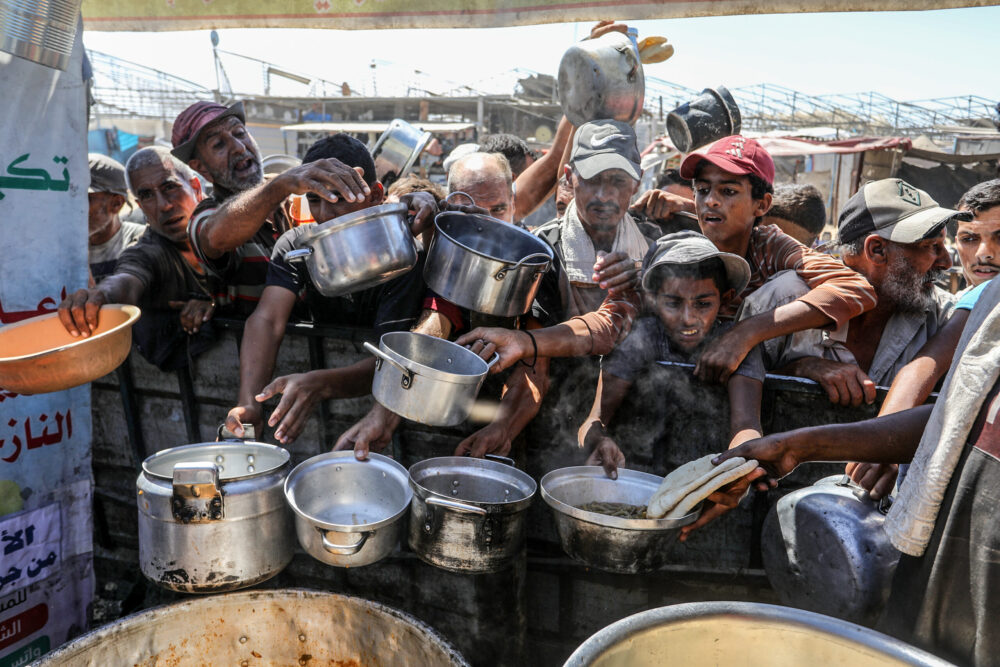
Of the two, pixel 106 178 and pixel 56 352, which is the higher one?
pixel 106 178

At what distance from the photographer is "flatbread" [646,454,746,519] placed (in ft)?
5.76

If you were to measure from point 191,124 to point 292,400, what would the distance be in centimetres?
201

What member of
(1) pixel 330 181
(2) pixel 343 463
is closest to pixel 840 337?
(2) pixel 343 463

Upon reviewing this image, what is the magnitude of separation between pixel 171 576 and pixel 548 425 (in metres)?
1.50

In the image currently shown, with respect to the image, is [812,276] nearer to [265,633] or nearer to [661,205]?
[661,205]

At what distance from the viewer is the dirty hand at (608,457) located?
2248 mm

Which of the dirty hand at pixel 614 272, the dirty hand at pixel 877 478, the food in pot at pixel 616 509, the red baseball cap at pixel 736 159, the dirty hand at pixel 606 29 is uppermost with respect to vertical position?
the dirty hand at pixel 606 29

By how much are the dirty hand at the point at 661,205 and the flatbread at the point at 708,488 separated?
2.18 meters

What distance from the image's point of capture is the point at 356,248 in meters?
2.18

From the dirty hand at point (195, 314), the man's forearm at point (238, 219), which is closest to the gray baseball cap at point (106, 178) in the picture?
the dirty hand at point (195, 314)

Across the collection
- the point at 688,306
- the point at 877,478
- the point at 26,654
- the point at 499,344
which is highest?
the point at 688,306

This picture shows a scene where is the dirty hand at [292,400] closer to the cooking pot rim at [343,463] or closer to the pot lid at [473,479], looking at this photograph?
the cooking pot rim at [343,463]

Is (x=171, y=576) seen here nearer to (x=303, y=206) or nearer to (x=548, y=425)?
(x=548, y=425)

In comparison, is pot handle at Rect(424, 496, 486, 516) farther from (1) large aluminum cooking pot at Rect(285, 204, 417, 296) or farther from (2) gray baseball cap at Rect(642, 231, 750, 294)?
(2) gray baseball cap at Rect(642, 231, 750, 294)
